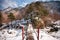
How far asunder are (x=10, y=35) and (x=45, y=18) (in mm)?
548

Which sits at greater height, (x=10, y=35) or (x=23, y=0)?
(x=23, y=0)

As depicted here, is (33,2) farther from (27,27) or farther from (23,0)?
(27,27)

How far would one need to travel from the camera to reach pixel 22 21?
2.31 m

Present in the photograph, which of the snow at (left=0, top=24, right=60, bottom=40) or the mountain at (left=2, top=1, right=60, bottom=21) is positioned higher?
the mountain at (left=2, top=1, right=60, bottom=21)

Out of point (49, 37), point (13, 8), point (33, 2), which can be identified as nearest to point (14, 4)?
point (13, 8)

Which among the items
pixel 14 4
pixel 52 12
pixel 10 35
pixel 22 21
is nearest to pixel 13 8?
pixel 14 4

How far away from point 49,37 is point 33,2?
1.79ft

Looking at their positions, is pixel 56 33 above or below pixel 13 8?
below

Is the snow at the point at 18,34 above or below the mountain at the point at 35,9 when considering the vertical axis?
below

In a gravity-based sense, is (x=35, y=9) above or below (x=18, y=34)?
above

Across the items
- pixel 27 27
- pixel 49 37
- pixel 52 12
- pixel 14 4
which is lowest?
pixel 49 37

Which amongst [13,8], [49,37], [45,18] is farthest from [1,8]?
[49,37]

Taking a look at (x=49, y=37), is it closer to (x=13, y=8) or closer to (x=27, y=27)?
(x=27, y=27)

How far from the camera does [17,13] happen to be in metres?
2.35
